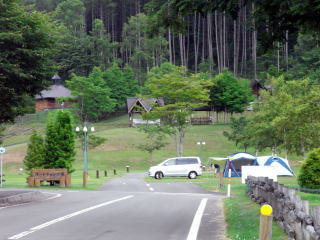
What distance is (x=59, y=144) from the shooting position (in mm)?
31266

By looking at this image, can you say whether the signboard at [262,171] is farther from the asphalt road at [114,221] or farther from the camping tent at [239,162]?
the camping tent at [239,162]

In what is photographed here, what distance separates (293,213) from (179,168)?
3180 cm

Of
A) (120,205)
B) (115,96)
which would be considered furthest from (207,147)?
(120,205)

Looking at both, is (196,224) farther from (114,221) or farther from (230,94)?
(230,94)

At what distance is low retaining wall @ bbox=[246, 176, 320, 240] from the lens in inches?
280

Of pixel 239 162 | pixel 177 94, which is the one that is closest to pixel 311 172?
pixel 239 162

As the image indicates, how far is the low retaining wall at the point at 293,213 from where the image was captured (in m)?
7.10

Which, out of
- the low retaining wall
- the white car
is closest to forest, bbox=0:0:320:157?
the low retaining wall

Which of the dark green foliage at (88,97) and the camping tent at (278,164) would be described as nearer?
the camping tent at (278,164)

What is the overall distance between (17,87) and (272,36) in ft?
35.6

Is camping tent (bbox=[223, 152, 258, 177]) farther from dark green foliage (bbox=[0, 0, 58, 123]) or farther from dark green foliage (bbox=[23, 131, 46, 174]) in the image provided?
dark green foliage (bbox=[0, 0, 58, 123])

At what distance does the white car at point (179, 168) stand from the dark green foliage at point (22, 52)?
20732 millimetres

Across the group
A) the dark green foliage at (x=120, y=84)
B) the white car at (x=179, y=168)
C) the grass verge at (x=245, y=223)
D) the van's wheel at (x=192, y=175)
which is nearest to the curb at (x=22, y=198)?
the grass verge at (x=245, y=223)

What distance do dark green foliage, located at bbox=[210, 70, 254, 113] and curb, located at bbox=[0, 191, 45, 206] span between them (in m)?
59.4
